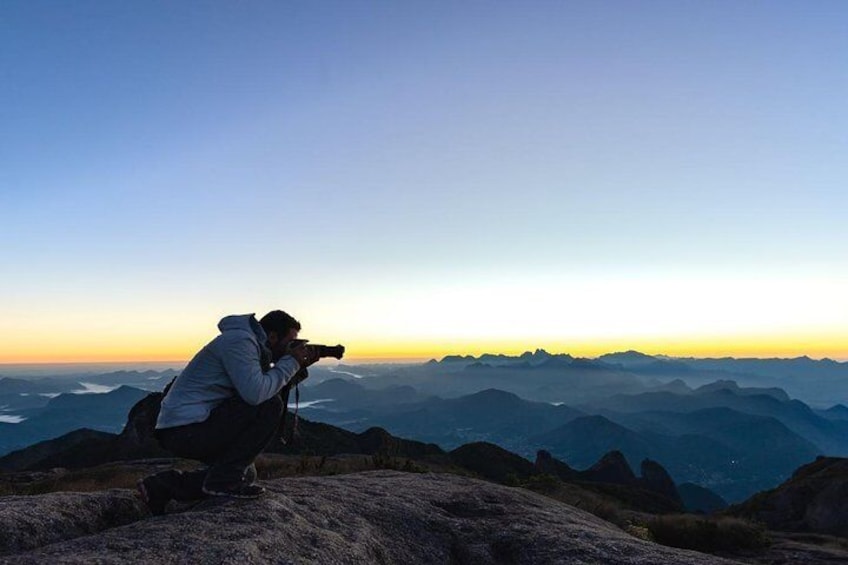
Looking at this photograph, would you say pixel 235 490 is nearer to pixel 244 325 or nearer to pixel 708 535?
pixel 244 325

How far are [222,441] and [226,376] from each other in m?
0.92

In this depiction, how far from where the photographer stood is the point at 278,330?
7.82 m

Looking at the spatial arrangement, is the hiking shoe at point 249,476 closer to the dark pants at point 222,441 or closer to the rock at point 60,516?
the dark pants at point 222,441

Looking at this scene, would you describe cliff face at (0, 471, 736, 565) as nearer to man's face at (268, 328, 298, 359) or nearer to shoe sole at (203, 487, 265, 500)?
shoe sole at (203, 487, 265, 500)

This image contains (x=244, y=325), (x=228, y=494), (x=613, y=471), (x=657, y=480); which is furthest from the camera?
(x=657, y=480)

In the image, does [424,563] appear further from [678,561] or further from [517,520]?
[678,561]

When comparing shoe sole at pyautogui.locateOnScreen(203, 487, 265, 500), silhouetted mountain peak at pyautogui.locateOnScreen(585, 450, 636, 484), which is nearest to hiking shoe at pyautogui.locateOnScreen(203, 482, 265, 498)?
shoe sole at pyautogui.locateOnScreen(203, 487, 265, 500)

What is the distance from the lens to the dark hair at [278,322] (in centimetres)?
781

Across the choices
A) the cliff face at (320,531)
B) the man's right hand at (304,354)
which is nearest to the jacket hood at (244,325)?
the man's right hand at (304,354)

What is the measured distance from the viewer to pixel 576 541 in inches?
352

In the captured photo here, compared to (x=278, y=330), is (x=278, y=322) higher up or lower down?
higher up

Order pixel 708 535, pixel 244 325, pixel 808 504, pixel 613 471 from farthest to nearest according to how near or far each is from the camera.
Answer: pixel 613 471
pixel 808 504
pixel 708 535
pixel 244 325

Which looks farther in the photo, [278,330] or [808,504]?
[808,504]

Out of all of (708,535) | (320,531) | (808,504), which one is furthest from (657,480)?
(320,531)
